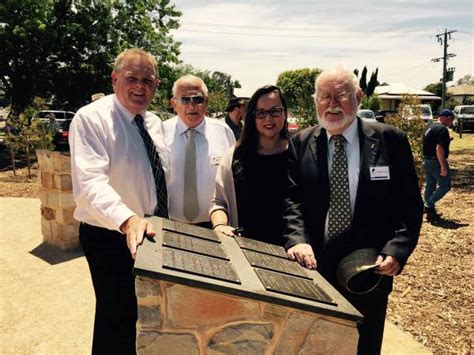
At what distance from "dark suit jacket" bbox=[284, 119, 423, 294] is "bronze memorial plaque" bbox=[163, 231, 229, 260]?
471mm

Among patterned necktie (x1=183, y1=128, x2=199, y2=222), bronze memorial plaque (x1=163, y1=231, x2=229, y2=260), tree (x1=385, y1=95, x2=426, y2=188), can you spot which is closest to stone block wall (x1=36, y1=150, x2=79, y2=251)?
patterned necktie (x1=183, y1=128, x2=199, y2=222)

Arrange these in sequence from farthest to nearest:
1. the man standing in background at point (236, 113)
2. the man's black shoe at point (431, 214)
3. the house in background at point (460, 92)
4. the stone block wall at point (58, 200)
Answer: the house in background at point (460, 92) < the man's black shoe at point (431, 214) < the man standing in background at point (236, 113) < the stone block wall at point (58, 200)

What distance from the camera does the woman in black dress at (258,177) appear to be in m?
2.88

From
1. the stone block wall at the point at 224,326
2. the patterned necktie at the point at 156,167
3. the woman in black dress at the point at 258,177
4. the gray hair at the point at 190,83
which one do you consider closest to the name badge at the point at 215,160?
the woman in black dress at the point at 258,177

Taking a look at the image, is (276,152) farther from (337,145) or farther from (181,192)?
(181,192)

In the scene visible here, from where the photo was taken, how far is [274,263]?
229 centimetres

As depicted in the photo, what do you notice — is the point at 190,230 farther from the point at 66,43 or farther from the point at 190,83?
the point at 66,43

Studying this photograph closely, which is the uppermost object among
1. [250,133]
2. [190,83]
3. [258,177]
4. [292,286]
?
[190,83]

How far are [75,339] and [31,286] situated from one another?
1.43 m

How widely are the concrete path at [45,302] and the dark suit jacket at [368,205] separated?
148 cm

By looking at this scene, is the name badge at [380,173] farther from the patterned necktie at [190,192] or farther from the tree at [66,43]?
the tree at [66,43]

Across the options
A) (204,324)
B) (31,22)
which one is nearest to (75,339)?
(204,324)

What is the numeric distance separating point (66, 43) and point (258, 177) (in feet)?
59.4

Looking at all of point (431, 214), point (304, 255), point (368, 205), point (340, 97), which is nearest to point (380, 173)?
point (368, 205)
